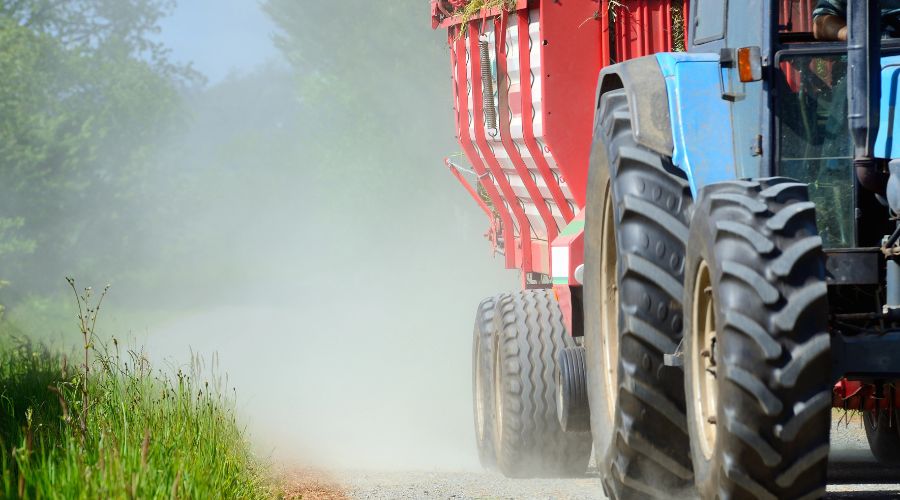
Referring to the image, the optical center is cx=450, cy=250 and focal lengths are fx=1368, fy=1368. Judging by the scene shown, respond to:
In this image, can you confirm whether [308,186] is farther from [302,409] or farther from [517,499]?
[517,499]

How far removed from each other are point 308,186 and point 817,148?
4009cm

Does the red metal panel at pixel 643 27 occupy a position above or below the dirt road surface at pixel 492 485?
above

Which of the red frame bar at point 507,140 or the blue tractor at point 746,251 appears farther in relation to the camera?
the red frame bar at point 507,140

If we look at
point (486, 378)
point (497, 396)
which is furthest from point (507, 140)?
point (497, 396)

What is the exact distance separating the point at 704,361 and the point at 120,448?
2.08m

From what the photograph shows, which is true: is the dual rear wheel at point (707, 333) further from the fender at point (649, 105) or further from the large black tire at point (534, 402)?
the large black tire at point (534, 402)

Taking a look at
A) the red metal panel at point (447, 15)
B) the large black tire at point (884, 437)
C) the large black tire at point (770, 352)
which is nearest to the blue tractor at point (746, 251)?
the large black tire at point (770, 352)

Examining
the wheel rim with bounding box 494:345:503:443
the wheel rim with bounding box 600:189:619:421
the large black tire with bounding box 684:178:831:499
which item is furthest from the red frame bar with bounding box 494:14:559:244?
the large black tire with bounding box 684:178:831:499

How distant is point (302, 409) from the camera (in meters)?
12.2

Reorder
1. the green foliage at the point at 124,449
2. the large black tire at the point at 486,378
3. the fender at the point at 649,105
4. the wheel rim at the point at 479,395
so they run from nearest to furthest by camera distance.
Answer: the green foliage at the point at 124,449 → the fender at the point at 649,105 → the large black tire at the point at 486,378 → the wheel rim at the point at 479,395

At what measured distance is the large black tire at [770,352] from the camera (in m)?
3.46

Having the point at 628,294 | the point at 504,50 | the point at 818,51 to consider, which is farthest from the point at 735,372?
the point at 504,50

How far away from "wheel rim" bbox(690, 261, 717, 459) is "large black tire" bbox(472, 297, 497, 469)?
12.6ft

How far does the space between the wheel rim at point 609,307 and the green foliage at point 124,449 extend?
1494 mm
